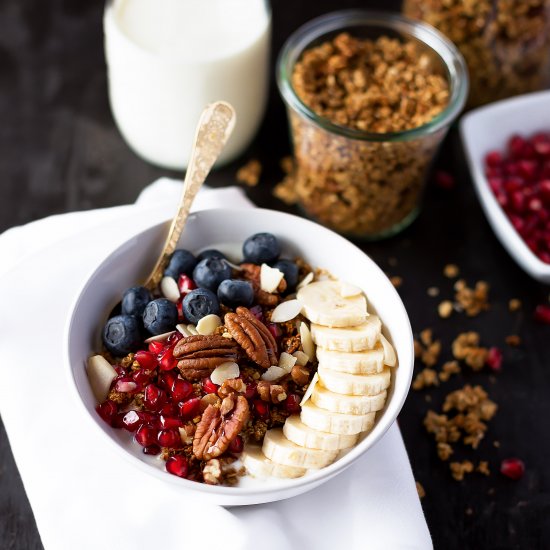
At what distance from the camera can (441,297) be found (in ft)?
5.64

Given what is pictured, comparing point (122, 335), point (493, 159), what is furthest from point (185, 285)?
point (493, 159)

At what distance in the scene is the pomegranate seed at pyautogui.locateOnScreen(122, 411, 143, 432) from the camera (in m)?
1.16

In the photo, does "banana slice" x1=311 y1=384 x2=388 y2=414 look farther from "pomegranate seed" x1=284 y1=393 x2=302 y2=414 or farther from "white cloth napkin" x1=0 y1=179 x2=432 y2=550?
"white cloth napkin" x1=0 y1=179 x2=432 y2=550

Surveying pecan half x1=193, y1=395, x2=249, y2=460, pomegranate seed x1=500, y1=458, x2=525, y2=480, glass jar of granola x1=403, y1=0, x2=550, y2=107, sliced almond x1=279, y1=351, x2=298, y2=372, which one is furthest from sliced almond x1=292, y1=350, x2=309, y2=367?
glass jar of granola x1=403, y1=0, x2=550, y2=107

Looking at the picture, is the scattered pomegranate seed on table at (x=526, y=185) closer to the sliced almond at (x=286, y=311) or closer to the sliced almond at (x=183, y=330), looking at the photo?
the sliced almond at (x=286, y=311)

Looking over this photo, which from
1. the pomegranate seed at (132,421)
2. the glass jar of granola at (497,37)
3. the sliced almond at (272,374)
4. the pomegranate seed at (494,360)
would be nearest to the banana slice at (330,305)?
the sliced almond at (272,374)

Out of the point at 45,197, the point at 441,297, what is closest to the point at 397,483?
the point at 441,297

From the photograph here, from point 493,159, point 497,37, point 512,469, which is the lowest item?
point 512,469

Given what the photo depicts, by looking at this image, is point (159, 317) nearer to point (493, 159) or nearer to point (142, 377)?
point (142, 377)

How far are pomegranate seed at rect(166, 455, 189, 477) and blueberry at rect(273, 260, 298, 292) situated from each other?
364 mm

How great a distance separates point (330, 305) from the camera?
128 centimetres

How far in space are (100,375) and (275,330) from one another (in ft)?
0.94

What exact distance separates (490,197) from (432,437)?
0.57m

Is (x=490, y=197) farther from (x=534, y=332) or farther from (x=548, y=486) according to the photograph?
(x=548, y=486)
